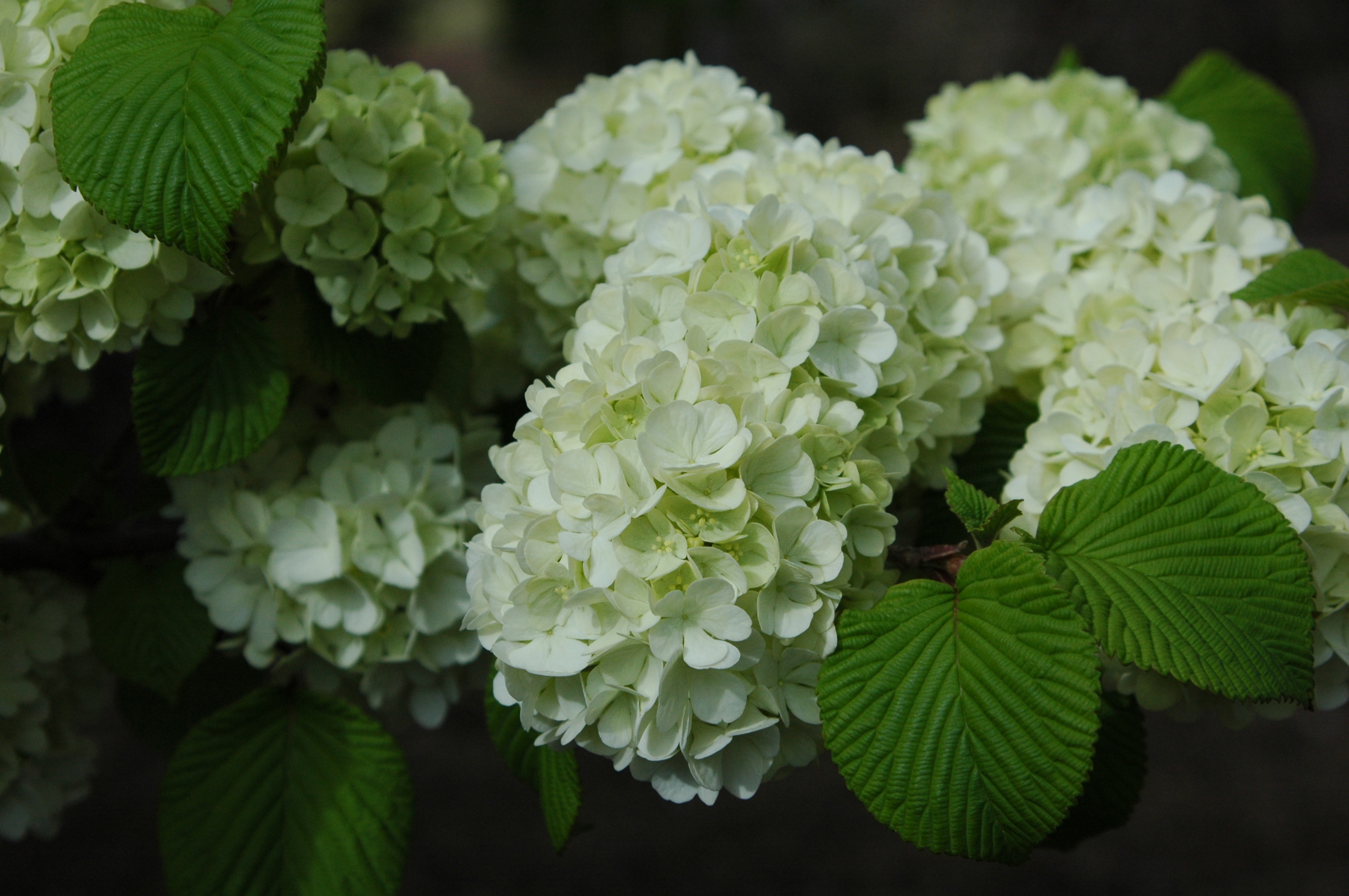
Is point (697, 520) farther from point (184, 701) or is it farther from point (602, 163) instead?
point (184, 701)

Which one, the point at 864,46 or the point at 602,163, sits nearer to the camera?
the point at 602,163

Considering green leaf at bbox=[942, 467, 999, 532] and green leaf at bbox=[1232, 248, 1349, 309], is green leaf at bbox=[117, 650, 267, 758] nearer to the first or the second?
green leaf at bbox=[942, 467, 999, 532]

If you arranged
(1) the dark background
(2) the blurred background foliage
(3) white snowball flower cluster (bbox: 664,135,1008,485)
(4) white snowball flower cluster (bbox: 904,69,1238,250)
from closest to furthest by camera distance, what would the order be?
(3) white snowball flower cluster (bbox: 664,135,1008,485), (4) white snowball flower cluster (bbox: 904,69,1238,250), (1) the dark background, (2) the blurred background foliage

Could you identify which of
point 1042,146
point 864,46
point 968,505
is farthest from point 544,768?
point 864,46

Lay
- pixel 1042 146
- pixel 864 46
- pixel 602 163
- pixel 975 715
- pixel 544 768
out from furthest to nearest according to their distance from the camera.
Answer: pixel 864 46
pixel 1042 146
pixel 602 163
pixel 544 768
pixel 975 715

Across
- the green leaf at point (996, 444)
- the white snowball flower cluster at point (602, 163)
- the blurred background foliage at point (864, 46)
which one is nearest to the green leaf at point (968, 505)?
the green leaf at point (996, 444)

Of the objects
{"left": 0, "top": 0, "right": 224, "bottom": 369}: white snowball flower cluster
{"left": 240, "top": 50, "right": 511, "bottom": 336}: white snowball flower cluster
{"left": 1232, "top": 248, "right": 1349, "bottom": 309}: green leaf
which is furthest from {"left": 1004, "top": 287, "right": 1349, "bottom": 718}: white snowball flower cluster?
{"left": 0, "top": 0, "right": 224, "bottom": 369}: white snowball flower cluster
